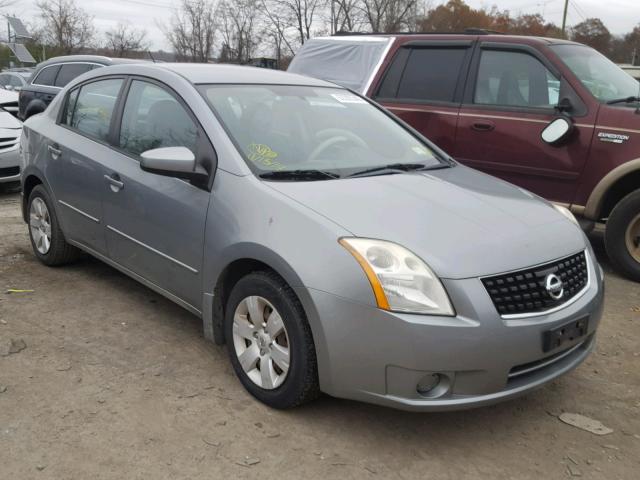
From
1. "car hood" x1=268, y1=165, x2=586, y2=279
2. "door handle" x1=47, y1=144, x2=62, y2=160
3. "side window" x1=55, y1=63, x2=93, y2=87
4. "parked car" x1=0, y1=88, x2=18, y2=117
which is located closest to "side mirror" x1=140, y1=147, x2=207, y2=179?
"car hood" x1=268, y1=165, x2=586, y2=279

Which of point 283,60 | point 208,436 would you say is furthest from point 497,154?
point 283,60

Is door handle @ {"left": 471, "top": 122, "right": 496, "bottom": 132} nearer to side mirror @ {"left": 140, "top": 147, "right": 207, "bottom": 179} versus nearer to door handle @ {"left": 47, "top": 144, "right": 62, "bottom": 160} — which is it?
side mirror @ {"left": 140, "top": 147, "right": 207, "bottom": 179}

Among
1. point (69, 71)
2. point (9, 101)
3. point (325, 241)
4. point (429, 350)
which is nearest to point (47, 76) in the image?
point (69, 71)

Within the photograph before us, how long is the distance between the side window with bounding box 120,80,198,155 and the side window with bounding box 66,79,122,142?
224 millimetres

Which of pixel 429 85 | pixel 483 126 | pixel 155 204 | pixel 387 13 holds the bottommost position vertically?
pixel 155 204

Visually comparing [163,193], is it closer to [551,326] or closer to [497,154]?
[551,326]

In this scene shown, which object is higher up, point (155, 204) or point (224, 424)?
point (155, 204)

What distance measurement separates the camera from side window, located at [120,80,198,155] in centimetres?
360

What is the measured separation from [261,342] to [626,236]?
3.56 m

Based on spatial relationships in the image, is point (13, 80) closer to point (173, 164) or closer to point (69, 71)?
point (69, 71)

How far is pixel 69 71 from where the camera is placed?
35.7 feet

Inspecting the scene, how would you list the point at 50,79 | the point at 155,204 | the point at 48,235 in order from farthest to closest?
the point at 50,79 < the point at 48,235 < the point at 155,204

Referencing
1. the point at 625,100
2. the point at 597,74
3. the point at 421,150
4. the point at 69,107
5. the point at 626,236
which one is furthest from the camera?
the point at 597,74

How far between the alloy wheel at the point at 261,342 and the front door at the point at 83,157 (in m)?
1.55
